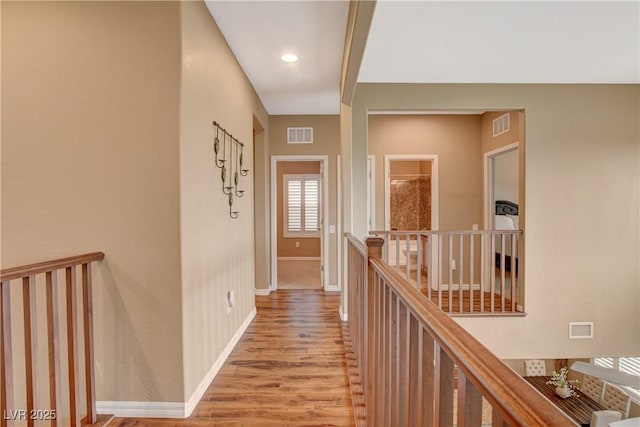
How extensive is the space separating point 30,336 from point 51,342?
170 millimetres

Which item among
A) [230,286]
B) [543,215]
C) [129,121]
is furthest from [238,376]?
[543,215]

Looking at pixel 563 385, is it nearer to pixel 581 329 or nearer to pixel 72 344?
pixel 581 329

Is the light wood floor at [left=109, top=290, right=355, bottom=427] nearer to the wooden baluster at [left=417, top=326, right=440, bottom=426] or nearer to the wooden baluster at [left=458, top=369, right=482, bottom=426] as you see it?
the wooden baluster at [left=417, top=326, right=440, bottom=426]

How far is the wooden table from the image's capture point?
457 centimetres

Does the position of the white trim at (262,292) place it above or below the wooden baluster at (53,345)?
below

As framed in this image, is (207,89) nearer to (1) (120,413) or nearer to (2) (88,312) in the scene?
(2) (88,312)

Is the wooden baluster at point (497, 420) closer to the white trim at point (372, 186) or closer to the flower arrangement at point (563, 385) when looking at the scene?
the white trim at point (372, 186)

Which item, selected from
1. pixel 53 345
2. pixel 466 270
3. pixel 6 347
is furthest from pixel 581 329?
pixel 6 347

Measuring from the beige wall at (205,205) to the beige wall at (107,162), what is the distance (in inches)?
3.1

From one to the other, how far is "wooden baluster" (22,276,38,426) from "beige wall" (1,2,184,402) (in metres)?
0.38

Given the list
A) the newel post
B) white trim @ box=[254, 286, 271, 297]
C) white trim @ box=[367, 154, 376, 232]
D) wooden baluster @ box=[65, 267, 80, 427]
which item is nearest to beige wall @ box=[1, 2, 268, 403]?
wooden baluster @ box=[65, 267, 80, 427]

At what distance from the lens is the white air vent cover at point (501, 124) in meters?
4.46

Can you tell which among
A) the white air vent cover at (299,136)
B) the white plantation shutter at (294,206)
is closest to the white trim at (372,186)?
the white air vent cover at (299,136)

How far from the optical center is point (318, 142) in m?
4.95
